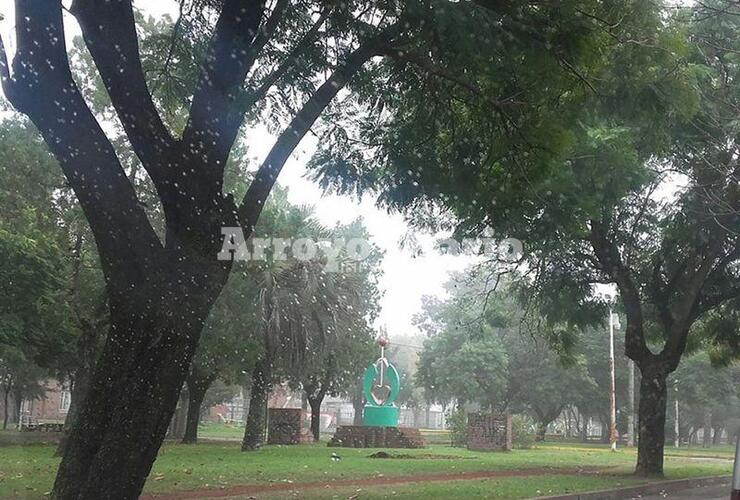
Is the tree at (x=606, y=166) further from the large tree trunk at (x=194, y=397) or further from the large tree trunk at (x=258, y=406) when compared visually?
the large tree trunk at (x=194, y=397)

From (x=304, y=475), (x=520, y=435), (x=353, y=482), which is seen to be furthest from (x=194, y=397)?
(x=353, y=482)

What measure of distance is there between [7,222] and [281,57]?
13.1 m

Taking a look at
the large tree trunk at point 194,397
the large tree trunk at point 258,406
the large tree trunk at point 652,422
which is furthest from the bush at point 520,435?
the large tree trunk at point 652,422

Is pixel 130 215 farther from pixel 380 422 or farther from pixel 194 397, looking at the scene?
pixel 194 397

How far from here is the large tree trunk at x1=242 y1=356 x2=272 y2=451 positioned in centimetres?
2378

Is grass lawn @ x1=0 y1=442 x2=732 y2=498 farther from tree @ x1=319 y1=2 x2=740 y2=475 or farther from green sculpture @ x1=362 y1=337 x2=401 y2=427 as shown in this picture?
green sculpture @ x1=362 y1=337 x2=401 y2=427

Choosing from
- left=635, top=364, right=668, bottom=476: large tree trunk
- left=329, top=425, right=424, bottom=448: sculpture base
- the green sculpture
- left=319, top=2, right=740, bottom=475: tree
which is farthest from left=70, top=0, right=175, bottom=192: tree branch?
left=329, top=425, right=424, bottom=448: sculpture base

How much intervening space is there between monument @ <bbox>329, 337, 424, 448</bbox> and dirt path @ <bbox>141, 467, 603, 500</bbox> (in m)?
11.1

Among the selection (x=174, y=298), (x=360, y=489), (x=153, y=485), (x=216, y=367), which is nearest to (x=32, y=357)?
(x=216, y=367)

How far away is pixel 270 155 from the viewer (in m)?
7.42

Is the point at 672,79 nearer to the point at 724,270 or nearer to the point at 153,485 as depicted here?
the point at 153,485

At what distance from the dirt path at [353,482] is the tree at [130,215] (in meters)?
4.31

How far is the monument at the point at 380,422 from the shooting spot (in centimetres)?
2817

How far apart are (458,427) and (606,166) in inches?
958
